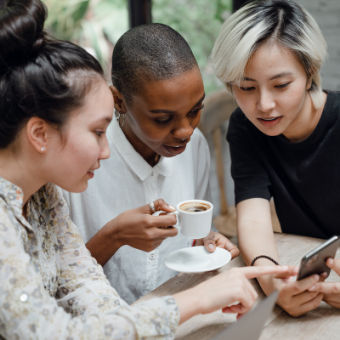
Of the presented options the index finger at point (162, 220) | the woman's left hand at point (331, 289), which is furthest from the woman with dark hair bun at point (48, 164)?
the index finger at point (162, 220)

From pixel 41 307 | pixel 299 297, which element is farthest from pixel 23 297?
pixel 299 297

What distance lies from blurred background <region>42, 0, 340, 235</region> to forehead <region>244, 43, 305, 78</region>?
80 cm

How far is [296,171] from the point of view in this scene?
1337 mm

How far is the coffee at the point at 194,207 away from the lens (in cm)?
100

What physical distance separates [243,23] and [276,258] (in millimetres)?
679

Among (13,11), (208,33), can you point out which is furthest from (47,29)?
(208,33)

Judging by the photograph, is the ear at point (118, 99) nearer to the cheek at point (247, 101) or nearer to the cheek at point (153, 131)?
the cheek at point (153, 131)

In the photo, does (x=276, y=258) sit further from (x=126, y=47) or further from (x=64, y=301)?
(x=126, y=47)

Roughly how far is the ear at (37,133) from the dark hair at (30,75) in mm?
10

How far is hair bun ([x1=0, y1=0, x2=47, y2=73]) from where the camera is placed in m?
0.70

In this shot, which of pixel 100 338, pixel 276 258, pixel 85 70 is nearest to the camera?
pixel 100 338

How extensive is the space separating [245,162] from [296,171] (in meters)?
0.18

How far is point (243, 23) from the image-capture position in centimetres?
113

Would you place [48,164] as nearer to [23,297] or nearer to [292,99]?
[23,297]
